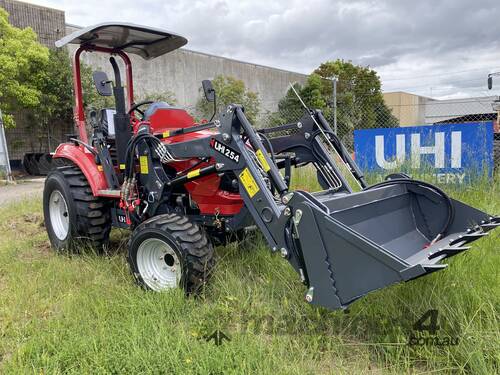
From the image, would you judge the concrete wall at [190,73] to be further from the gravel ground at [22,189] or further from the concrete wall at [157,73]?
the gravel ground at [22,189]

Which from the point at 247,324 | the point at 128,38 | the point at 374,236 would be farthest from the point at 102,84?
the point at 374,236

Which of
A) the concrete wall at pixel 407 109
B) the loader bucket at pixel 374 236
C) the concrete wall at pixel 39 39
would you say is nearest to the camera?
the loader bucket at pixel 374 236

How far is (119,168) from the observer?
452 cm

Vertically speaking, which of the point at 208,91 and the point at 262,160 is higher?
the point at 208,91

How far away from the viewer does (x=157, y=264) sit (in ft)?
12.2

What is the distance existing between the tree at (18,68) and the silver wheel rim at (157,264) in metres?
11.7

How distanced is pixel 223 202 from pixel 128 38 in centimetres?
220

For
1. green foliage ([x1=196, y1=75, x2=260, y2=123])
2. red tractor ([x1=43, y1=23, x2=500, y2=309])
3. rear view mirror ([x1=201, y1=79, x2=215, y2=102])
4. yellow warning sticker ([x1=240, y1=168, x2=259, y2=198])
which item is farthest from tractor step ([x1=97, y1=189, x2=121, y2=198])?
green foliage ([x1=196, y1=75, x2=260, y2=123])

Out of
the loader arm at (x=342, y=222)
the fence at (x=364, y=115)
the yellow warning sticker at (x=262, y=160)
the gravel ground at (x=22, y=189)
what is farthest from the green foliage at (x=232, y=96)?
the yellow warning sticker at (x=262, y=160)

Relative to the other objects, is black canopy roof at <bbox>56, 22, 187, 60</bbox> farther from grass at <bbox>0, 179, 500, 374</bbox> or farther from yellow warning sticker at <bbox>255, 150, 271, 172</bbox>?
grass at <bbox>0, 179, 500, 374</bbox>

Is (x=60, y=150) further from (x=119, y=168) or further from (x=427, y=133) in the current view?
(x=427, y=133)

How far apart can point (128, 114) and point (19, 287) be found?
74.1 inches

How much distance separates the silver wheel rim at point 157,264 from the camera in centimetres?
356

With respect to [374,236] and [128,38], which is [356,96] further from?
[374,236]
